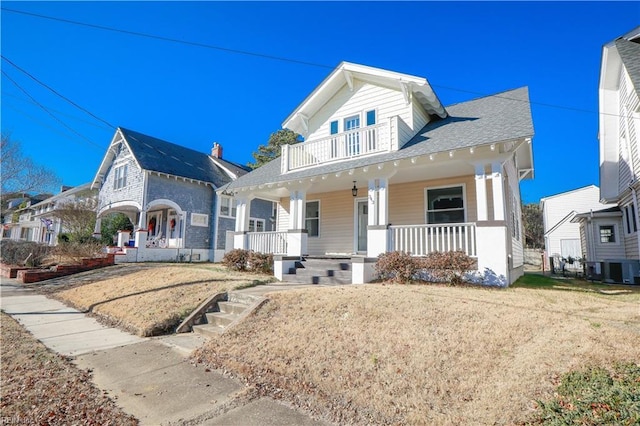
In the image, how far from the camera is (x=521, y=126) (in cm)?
806

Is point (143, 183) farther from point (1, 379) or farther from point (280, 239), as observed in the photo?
point (1, 379)

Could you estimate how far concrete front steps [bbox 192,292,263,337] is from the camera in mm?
5680

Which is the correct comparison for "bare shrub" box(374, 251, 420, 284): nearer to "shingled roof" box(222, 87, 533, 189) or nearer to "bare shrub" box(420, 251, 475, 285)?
"bare shrub" box(420, 251, 475, 285)

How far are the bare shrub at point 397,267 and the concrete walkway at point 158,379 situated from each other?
499 centimetres

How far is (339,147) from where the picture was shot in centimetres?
1146

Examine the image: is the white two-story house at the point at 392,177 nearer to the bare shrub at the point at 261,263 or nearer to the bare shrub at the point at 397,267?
the bare shrub at the point at 397,267

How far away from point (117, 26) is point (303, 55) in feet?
18.6

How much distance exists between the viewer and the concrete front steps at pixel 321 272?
29.7 ft

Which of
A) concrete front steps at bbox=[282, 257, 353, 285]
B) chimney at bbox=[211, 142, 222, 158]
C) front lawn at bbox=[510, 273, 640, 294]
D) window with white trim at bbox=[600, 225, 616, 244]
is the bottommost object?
front lawn at bbox=[510, 273, 640, 294]

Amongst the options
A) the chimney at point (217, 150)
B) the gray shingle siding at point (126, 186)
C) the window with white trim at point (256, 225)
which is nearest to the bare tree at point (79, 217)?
the gray shingle siding at point (126, 186)

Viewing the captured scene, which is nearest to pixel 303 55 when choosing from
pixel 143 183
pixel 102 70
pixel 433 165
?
pixel 433 165

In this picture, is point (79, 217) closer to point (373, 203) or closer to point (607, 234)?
point (373, 203)

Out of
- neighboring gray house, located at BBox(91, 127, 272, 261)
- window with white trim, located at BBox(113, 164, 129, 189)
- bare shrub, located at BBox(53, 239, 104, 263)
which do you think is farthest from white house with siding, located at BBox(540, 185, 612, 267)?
window with white trim, located at BBox(113, 164, 129, 189)

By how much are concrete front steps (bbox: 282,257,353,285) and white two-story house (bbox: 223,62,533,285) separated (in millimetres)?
58
